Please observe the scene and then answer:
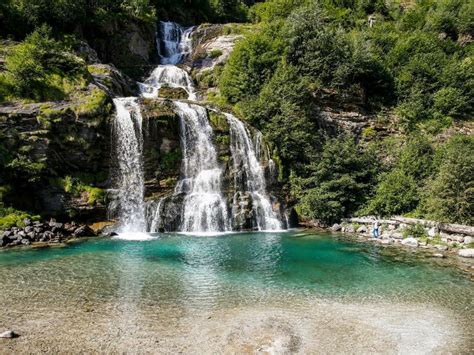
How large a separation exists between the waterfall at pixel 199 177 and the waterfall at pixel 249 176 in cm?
161

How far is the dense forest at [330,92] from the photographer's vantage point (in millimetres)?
29281

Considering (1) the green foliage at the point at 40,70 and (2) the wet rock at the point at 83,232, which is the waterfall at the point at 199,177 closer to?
(2) the wet rock at the point at 83,232

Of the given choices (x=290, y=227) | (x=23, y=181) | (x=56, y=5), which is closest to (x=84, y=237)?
(x=23, y=181)

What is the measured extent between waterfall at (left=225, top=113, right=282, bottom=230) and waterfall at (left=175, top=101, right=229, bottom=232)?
5.29 ft

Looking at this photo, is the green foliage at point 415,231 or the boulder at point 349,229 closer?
the green foliage at point 415,231

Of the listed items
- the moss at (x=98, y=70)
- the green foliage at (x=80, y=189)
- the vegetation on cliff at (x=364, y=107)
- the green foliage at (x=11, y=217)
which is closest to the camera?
the green foliage at (x=11, y=217)

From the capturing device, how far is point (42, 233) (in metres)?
24.2

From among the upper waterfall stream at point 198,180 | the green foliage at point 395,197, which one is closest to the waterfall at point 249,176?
the upper waterfall stream at point 198,180

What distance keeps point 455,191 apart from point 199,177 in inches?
758

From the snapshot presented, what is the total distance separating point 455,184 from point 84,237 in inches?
1021

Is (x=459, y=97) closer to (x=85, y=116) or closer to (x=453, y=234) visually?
(x=453, y=234)

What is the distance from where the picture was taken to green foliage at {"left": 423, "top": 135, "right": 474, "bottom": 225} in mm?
24297

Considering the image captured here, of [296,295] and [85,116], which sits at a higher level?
[85,116]

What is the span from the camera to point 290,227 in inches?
1225
